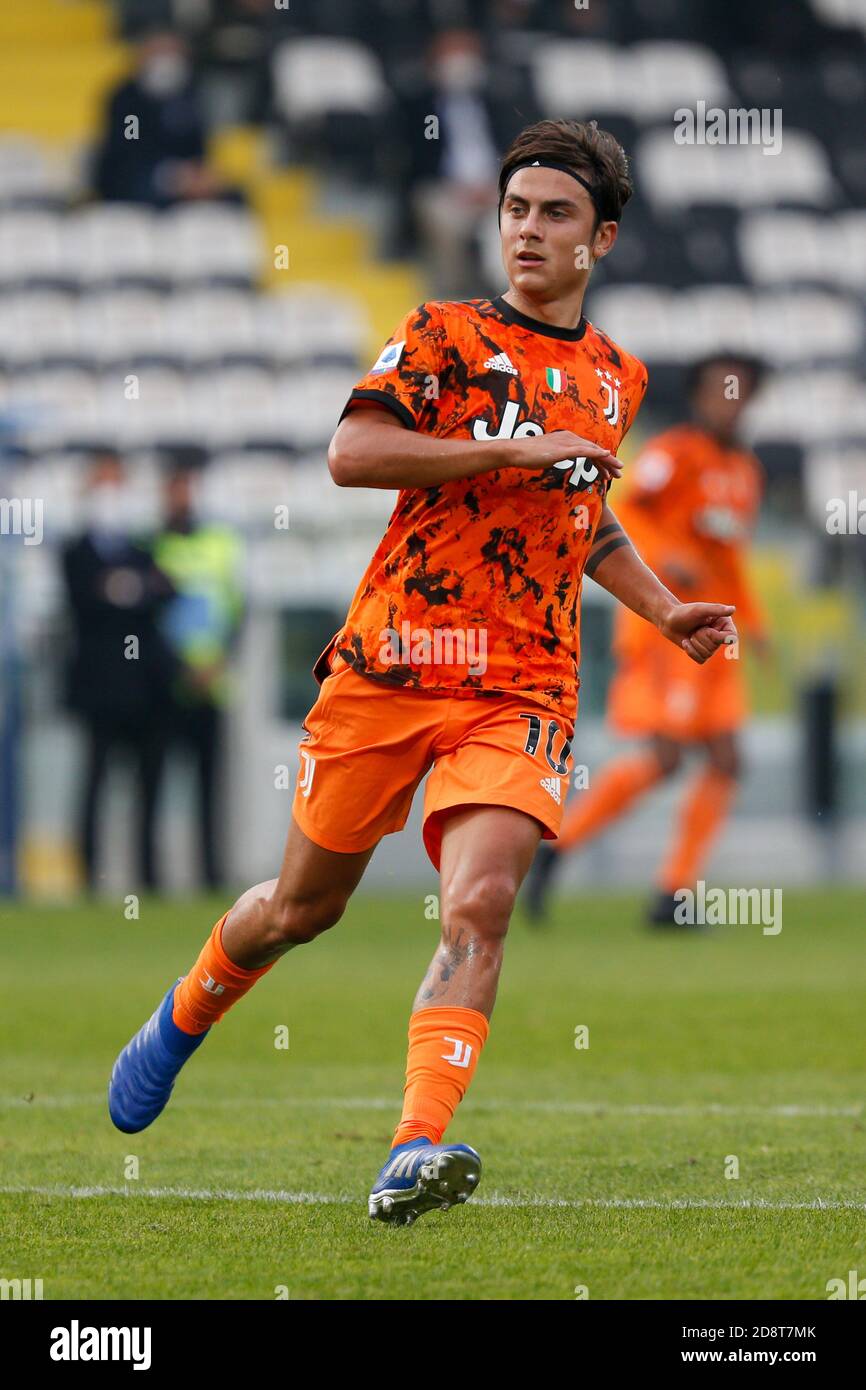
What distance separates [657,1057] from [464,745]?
270 centimetres

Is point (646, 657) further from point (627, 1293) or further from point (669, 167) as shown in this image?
point (669, 167)

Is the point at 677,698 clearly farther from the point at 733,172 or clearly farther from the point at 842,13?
the point at 842,13

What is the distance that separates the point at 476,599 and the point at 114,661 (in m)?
8.95

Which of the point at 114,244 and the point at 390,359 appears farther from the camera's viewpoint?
the point at 114,244

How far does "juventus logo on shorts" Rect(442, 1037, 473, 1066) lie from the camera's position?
4133mm

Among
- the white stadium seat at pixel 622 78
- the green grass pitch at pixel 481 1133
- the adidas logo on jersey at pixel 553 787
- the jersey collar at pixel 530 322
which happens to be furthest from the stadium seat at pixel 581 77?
the adidas logo on jersey at pixel 553 787

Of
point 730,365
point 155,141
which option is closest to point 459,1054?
point 730,365

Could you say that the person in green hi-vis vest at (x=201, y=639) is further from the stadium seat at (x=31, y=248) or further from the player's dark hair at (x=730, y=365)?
the stadium seat at (x=31, y=248)

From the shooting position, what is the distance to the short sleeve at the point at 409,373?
4.31 metres

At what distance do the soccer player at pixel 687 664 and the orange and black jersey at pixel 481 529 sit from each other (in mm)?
6003

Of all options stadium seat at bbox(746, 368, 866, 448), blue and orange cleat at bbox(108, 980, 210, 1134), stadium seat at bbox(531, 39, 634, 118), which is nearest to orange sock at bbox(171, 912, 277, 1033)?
blue and orange cleat at bbox(108, 980, 210, 1134)

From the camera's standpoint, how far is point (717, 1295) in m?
3.49

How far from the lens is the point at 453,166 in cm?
1988
